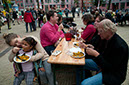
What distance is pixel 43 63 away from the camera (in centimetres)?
200

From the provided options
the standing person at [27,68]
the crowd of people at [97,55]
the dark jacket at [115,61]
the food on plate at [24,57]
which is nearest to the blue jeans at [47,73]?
the crowd of people at [97,55]

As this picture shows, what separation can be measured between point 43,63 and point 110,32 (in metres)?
1.29

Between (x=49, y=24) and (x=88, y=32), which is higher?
(x=49, y=24)

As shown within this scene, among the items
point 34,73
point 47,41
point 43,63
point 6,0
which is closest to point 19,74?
point 34,73

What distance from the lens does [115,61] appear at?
4.62 feet

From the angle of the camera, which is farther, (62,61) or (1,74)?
(1,74)

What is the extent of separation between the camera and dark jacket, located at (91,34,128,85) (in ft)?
4.53

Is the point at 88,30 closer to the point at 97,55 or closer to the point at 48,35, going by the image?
the point at 48,35

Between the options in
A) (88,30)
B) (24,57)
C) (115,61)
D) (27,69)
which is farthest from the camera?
(88,30)

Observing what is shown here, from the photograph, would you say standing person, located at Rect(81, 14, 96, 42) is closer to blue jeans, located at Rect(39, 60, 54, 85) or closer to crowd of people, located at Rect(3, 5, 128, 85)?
crowd of people, located at Rect(3, 5, 128, 85)

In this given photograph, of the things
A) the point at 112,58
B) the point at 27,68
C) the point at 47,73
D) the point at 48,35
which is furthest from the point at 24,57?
the point at 112,58

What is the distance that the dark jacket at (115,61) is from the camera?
1.38m

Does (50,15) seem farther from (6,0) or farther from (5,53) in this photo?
(6,0)


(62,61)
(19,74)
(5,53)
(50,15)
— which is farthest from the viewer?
(5,53)
